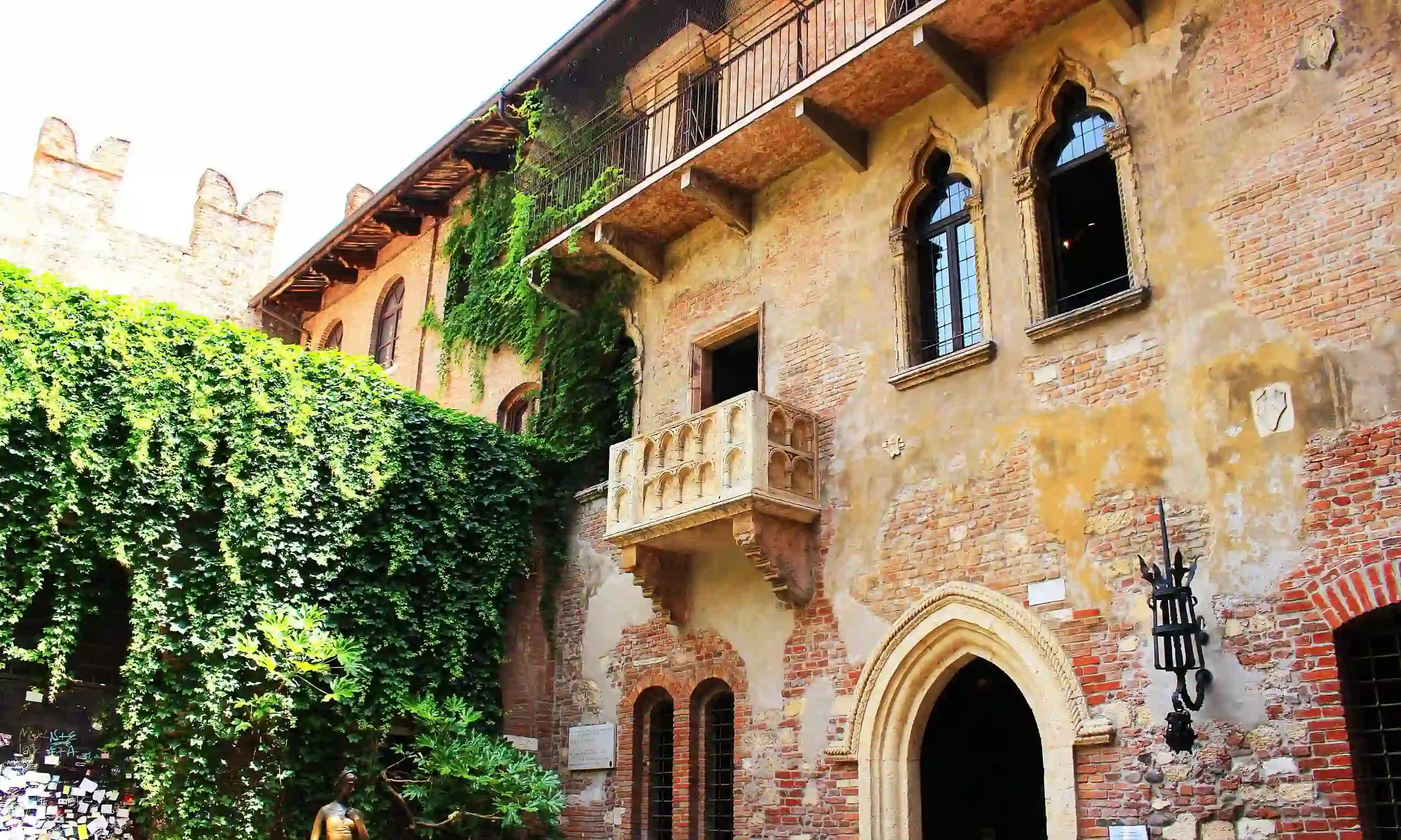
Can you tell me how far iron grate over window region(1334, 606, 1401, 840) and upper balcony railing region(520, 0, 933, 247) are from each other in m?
6.04

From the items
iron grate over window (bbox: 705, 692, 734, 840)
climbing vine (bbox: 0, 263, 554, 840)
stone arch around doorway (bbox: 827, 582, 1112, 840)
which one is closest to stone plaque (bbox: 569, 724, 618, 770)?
climbing vine (bbox: 0, 263, 554, 840)

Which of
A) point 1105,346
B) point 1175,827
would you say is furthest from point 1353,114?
point 1175,827

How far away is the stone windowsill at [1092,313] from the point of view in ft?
28.4

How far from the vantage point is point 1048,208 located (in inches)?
383

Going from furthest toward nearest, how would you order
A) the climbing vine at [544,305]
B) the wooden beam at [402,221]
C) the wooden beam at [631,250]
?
1. the wooden beam at [402,221]
2. the climbing vine at [544,305]
3. the wooden beam at [631,250]

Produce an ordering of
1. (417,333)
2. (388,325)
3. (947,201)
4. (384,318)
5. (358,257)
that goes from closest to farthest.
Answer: (947,201), (417,333), (388,325), (384,318), (358,257)

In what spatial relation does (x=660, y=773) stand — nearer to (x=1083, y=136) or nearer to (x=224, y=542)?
(x=224, y=542)

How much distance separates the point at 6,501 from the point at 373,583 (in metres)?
3.34

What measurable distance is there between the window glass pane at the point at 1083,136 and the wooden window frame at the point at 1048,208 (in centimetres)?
10

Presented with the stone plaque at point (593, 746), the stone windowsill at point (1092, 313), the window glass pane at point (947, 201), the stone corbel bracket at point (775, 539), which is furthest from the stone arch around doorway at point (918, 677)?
the window glass pane at point (947, 201)

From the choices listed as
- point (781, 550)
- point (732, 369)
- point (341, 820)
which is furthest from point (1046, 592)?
point (341, 820)

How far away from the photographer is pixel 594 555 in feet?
42.8

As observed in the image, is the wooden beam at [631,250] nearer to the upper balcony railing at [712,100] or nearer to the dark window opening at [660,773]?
the upper balcony railing at [712,100]

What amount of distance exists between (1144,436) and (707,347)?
5273 mm
